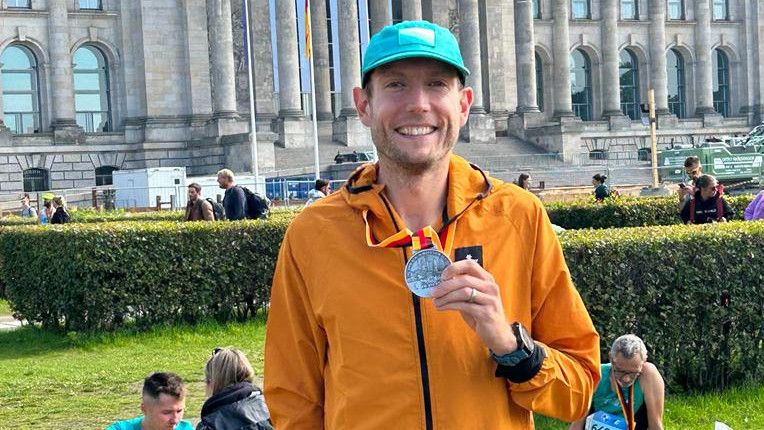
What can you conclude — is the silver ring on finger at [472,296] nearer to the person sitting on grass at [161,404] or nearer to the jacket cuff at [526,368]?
the jacket cuff at [526,368]

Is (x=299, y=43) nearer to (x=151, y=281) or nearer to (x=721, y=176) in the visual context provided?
(x=721, y=176)

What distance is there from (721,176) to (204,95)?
2266 cm

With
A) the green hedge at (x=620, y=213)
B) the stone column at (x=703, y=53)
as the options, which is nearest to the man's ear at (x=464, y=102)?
the green hedge at (x=620, y=213)

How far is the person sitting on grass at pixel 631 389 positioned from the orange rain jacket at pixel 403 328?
4433 mm

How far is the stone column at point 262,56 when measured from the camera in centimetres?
5631

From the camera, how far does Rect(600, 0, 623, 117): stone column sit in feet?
228

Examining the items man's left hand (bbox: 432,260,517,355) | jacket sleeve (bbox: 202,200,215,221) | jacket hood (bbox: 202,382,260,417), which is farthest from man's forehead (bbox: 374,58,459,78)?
jacket sleeve (bbox: 202,200,215,221)

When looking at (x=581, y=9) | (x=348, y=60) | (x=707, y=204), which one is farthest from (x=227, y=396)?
(x=581, y=9)

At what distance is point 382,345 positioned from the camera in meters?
3.52

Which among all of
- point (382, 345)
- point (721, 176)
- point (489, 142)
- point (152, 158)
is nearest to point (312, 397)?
point (382, 345)

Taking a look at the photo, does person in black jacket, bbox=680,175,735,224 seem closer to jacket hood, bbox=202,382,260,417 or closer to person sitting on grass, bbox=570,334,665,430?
person sitting on grass, bbox=570,334,665,430

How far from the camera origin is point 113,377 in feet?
43.4

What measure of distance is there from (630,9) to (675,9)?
3.42 meters

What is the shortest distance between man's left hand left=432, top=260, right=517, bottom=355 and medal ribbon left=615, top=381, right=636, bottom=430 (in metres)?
4.89
